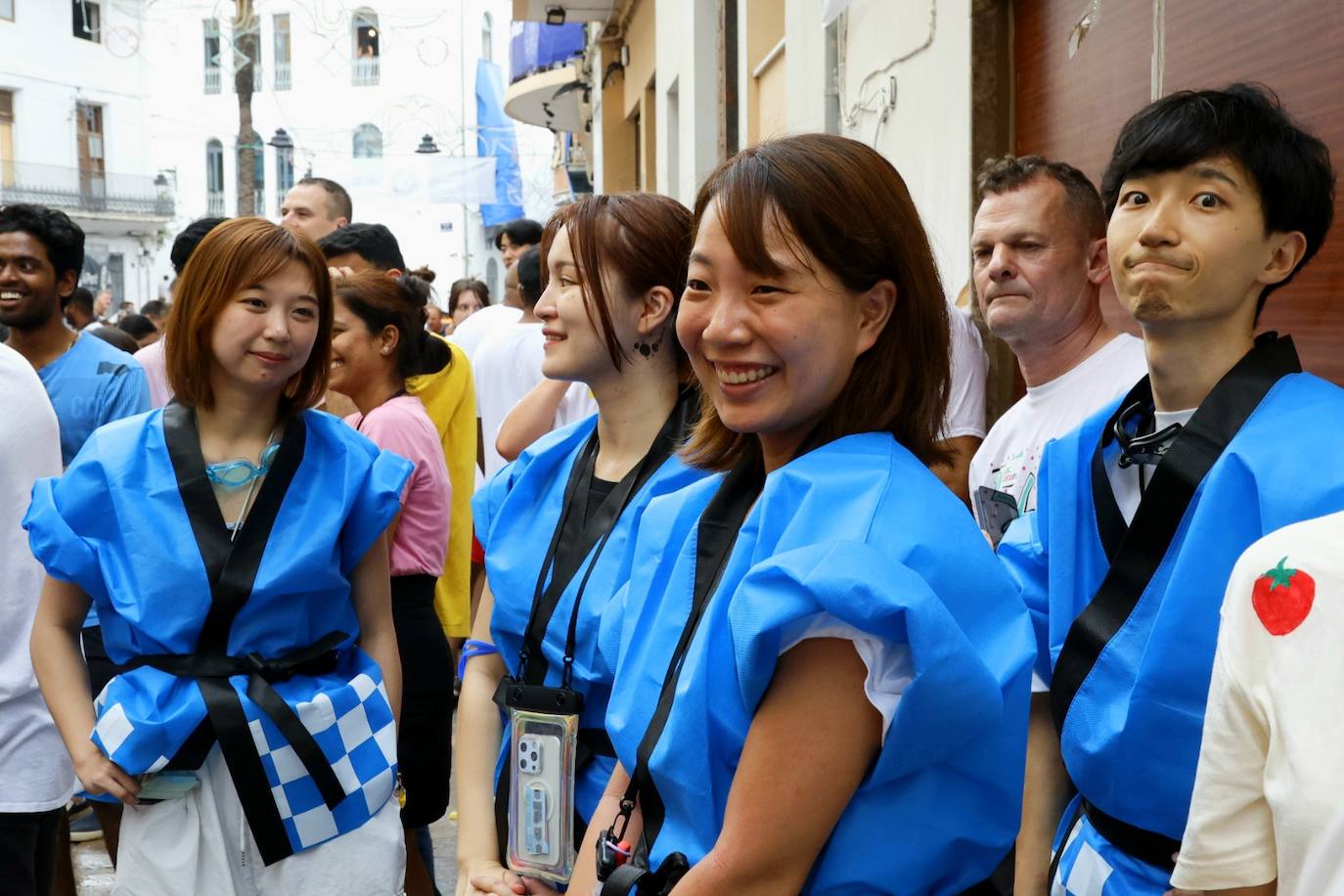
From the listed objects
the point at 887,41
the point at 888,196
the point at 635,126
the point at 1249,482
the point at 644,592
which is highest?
the point at 635,126

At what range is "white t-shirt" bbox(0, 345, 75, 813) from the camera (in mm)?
3521

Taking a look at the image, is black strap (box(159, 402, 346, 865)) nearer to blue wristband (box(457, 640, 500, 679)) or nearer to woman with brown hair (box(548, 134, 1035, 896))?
blue wristband (box(457, 640, 500, 679))

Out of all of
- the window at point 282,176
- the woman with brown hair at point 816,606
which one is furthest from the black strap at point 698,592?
the window at point 282,176

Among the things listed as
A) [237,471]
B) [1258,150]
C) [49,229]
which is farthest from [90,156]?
[1258,150]

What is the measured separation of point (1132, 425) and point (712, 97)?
859 cm

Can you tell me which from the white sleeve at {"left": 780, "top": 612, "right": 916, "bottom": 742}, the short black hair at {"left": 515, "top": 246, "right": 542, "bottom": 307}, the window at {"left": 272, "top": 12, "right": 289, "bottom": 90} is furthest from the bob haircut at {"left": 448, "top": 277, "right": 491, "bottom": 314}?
the window at {"left": 272, "top": 12, "right": 289, "bottom": 90}

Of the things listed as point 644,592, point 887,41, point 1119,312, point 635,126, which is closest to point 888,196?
point 644,592

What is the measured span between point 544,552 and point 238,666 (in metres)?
0.72

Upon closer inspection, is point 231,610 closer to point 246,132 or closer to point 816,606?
point 816,606

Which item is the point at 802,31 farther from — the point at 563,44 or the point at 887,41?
the point at 563,44

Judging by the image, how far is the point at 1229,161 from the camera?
87.2 inches

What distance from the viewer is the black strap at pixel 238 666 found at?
291 cm

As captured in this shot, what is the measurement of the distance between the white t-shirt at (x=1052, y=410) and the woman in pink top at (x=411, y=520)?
5.61 feet

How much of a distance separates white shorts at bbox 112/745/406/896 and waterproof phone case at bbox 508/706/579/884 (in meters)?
0.62
